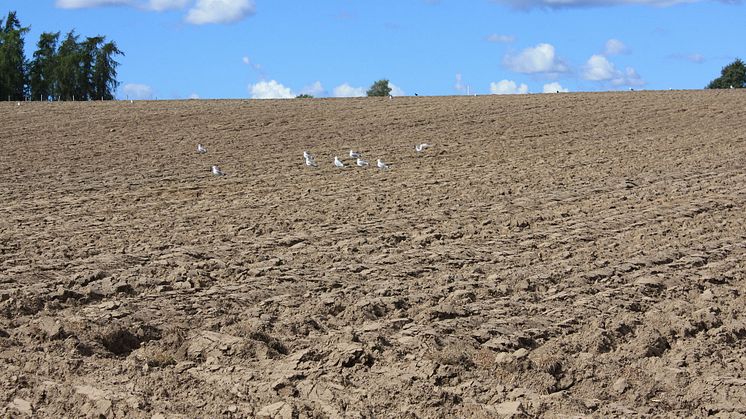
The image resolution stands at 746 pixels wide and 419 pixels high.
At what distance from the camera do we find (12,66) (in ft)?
222

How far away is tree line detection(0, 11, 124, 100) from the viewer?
67.6 meters

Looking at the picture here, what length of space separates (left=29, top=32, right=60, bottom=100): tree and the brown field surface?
163 ft

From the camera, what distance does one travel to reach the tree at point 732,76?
3125 inches

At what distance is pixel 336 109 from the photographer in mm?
37062

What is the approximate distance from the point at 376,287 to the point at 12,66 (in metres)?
63.0

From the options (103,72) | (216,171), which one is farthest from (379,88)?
(216,171)

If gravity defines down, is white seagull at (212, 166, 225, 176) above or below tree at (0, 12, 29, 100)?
below

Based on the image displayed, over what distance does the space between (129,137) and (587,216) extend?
16.6m

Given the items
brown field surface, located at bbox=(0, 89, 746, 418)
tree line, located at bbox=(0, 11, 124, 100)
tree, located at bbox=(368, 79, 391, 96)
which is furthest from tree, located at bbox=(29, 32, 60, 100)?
brown field surface, located at bbox=(0, 89, 746, 418)

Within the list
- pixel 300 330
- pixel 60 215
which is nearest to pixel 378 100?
pixel 60 215

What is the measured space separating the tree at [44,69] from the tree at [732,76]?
4970cm

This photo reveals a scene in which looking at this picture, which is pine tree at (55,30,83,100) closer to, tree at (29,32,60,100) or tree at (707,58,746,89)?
tree at (29,32,60,100)

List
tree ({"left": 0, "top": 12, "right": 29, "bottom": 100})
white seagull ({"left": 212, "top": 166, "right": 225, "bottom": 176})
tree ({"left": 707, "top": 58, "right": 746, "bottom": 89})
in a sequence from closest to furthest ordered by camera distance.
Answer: white seagull ({"left": 212, "top": 166, "right": 225, "bottom": 176}) < tree ({"left": 0, "top": 12, "right": 29, "bottom": 100}) < tree ({"left": 707, "top": 58, "right": 746, "bottom": 89})

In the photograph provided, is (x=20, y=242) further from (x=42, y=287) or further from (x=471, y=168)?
(x=471, y=168)
